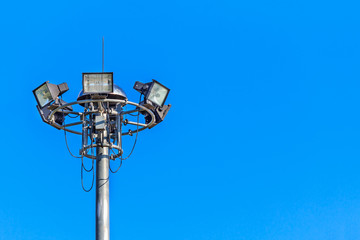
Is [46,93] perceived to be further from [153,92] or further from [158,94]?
[158,94]

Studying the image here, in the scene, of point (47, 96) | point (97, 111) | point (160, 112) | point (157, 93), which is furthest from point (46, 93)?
point (160, 112)

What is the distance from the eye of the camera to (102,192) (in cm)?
2138

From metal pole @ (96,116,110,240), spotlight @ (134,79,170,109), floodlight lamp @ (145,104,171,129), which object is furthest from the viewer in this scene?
floodlight lamp @ (145,104,171,129)

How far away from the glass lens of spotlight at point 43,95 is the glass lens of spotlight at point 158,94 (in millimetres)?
2957

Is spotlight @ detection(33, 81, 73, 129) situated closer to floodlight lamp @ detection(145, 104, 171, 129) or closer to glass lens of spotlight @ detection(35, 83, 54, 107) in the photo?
glass lens of spotlight @ detection(35, 83, 54, 107)

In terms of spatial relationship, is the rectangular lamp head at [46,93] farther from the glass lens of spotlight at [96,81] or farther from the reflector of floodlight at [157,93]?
the reflector of floodlight at [157,93]

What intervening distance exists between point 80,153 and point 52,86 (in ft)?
7.11

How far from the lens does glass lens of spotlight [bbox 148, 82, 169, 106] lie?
2189 centimetres

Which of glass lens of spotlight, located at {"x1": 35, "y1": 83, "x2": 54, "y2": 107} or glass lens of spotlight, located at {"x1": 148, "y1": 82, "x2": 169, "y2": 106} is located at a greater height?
glass lens of spotlight, located at {"x1": 35, "y1": 83, "x2": 54, "y2": 107}

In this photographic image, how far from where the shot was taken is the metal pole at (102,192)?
68.2 feet

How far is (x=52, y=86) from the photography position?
71.6 feet

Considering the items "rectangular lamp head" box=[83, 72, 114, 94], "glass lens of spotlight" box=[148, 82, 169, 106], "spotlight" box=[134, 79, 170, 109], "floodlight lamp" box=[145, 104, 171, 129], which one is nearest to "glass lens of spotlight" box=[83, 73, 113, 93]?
"rectangular lamp head" box=[83, 72, 114, 94]

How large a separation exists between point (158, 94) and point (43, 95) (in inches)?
135

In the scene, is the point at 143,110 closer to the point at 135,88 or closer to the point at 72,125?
the point at 135,88
